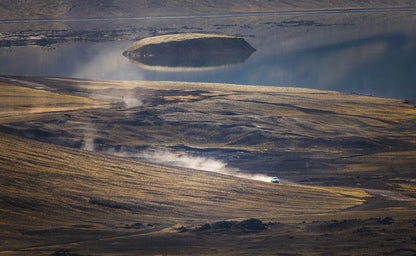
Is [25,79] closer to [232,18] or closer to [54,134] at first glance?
[54,134]

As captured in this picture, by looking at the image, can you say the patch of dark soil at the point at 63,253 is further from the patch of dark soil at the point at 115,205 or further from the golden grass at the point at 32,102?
the golden grass at the point at 32,102

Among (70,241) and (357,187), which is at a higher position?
(70,241)

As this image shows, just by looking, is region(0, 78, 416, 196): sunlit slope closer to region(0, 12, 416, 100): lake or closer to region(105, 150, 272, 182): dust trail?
region(105, 150, 272, 182): dust trail

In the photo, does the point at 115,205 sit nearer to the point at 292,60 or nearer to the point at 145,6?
the point at 292,60

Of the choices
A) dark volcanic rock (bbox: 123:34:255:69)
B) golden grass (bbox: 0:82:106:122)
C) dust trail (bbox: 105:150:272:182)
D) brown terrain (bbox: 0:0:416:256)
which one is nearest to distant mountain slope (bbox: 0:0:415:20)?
dark volcanic rock (bbox: 123:34:255:69)

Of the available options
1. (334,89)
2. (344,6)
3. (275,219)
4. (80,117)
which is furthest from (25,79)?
(344,6)
